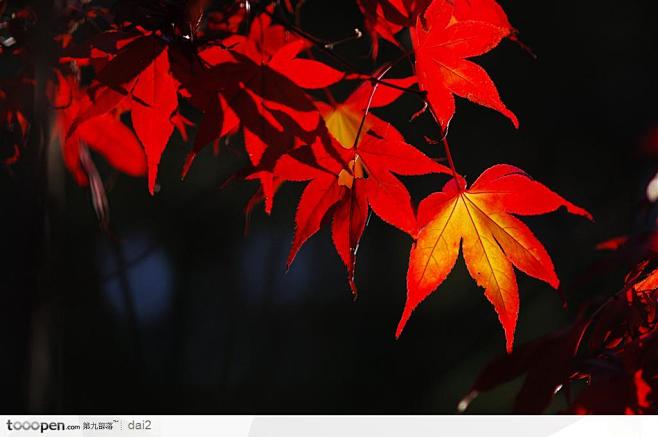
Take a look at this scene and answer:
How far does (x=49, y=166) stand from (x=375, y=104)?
349 mm

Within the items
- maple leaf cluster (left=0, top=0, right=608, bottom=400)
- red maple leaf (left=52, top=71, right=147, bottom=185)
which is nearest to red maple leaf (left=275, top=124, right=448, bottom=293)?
maple leaf cluster (left=0, top=0, right=608, bottom=400)

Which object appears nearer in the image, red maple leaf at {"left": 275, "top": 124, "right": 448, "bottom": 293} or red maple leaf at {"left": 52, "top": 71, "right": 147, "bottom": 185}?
red maple leaf at {"left": 275, "top": 124, "right": 448, "bottom": 293}

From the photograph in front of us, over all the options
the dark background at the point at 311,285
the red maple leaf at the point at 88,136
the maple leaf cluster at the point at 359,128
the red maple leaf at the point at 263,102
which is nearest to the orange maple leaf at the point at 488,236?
the maple leaf cluster at the point at 359,128

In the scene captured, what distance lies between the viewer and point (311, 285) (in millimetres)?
1853

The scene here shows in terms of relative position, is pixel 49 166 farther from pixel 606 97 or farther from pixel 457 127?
pixel 606 97
